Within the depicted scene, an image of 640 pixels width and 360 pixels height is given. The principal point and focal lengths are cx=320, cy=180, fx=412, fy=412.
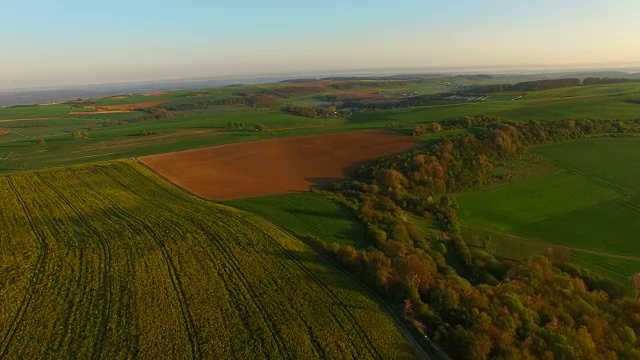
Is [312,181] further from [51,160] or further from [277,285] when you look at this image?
[51,160]

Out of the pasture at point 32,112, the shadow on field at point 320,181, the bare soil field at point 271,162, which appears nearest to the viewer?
the bare soil field at point 271,162

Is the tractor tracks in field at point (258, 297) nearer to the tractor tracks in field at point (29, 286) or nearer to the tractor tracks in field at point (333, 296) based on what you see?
the tractor tracks in field at point (333, 296)

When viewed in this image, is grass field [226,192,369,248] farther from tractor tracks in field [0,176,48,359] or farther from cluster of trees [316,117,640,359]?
tractor tracks in field [0,176,48,359]

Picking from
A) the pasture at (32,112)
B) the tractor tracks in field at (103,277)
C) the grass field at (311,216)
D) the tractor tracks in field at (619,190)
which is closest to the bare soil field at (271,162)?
the grass field at (311,216)

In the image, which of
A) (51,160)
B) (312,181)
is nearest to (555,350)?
(312,181)

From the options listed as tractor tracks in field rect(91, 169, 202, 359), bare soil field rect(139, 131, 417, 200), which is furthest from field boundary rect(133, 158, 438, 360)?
bare soil field rect(139, 131, 417, 200)

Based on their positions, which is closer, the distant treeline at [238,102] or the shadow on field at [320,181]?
the shadow on field at [320,181]
